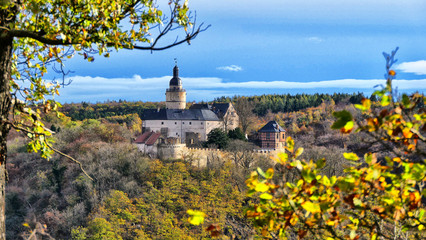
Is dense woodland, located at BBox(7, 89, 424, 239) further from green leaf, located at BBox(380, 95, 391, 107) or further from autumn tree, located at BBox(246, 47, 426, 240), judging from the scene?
green leaf, located at BBox(380, 95, 391, 107)

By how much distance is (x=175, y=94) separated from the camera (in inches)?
1973

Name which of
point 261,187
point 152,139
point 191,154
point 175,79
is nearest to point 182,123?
point 152,139

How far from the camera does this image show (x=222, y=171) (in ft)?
121

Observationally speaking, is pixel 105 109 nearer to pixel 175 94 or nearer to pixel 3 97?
pixel 175 94

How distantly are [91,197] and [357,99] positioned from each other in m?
53.4

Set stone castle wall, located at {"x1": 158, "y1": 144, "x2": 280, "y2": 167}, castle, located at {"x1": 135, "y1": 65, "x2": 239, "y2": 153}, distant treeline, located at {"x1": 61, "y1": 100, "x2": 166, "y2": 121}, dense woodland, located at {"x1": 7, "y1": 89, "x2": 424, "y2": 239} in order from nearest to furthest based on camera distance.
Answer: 1. dense woodland, located at {"x1": 7, "y1": 89, "x2": 424, "y2": 239}
2. stone castle wall, located at {"x1": 158, "y1": 144, "x2": 280, "y2": 167}
3. castle, located at {"x1": 135, "y1": 65, "x2": 239, "y2": 153}
4. distant treeline, located at {"x1": 61, "y1": 100, "x2": 166, "y2": 121}

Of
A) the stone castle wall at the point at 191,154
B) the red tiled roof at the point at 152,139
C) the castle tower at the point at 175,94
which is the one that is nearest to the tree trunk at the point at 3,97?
the stone castle wall at the point at 191,154

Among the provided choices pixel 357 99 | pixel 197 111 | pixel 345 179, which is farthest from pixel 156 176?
pixel 357 99

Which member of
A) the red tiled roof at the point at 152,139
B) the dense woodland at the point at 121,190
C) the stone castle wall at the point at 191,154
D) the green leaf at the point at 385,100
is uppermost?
the green leaf at the point at 385,100

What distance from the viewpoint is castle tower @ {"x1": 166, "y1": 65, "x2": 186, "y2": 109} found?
5012cm

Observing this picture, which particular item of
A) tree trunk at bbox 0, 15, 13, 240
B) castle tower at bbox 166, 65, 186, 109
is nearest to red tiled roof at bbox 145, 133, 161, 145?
castle tower at bbox 166, 65, 186, 109

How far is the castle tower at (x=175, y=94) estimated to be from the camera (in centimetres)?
5012

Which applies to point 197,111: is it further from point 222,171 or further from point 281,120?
point 281,120

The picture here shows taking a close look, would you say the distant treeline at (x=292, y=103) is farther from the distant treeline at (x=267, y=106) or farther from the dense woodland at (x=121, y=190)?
the dense woodland at (x=121, y=190)
